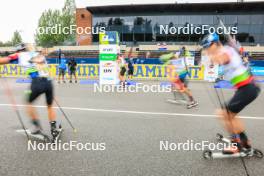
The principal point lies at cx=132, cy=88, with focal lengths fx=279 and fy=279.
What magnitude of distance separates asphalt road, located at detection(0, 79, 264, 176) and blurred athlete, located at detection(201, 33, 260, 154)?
495 millimetres

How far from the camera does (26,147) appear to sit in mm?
5441

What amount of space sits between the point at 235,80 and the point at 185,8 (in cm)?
4232

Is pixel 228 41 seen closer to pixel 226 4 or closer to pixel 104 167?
pixel 104 167

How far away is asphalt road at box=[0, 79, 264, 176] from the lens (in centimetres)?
437

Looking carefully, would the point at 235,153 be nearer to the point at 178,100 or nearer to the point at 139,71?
the point at 178,100

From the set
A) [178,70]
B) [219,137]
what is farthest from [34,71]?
[178,70]

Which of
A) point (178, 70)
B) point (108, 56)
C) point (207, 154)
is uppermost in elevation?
point (108, 56)

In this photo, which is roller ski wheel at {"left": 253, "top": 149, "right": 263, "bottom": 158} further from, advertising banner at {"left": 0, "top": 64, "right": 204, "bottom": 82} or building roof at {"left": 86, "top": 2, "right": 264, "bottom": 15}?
building roof at {"left": 86, "top": 2, "right": 264, "bottom": 15}

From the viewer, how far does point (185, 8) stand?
4453 cm

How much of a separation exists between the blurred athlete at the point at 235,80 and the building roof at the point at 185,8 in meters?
41.5

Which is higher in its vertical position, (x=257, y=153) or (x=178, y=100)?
(x=257, y=153)

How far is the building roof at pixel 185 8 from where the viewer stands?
141ft

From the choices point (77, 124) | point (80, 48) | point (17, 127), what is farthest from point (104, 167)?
point (80, 48)

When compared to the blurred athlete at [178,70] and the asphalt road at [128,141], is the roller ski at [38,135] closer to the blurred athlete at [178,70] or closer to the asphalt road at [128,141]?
the asphalt road at [128,141]
